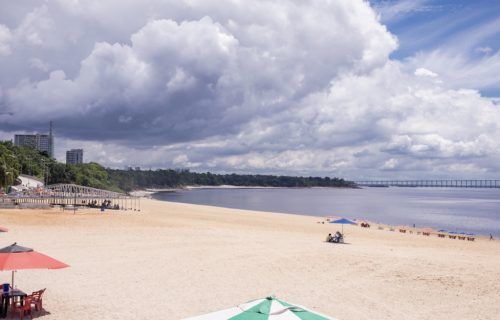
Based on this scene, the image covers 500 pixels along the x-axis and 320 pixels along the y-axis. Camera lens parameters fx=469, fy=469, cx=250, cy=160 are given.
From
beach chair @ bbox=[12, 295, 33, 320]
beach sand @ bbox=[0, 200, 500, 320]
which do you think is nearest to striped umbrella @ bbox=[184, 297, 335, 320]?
beach sand @ bbox=[0, 200, 500, 320]

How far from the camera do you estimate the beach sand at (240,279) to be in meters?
13.1

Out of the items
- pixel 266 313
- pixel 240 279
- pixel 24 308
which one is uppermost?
pixel 266 313

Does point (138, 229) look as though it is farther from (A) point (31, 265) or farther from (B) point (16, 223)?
(A) point (31, 265)

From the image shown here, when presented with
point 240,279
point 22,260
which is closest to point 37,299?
point 22,260

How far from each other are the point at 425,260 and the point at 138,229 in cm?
1848

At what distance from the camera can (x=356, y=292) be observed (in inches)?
599

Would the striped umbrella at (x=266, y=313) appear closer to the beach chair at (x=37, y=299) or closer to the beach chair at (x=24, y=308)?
the beach chair at (x=24, y=308)

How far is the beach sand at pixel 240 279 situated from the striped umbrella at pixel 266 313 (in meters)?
5.48

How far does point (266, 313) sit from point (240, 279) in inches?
402

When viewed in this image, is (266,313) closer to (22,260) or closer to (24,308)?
(22,260)

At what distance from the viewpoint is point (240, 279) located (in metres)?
16.7

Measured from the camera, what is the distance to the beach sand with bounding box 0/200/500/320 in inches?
515

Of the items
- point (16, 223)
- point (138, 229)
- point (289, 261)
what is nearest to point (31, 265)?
point (289, 261)

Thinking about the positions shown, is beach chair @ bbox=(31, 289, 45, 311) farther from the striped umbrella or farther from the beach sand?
the striped umbrella
